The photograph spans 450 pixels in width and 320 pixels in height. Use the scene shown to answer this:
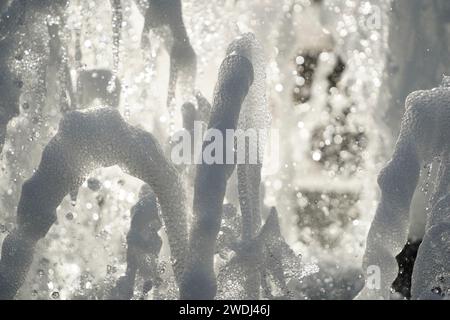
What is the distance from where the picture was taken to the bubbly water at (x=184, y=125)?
4.40 m

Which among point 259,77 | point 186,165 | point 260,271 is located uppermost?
point 259,77

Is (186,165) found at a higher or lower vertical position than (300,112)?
lower

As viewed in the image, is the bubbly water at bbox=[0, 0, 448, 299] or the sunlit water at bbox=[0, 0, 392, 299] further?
the sunlit water at bbox=[0, 0, 392, 299]

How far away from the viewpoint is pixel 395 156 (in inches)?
177

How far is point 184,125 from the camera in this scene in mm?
5355

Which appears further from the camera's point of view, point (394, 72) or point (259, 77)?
point (394, 72)

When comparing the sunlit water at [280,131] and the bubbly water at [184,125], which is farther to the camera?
the sunlit water at [280,131]

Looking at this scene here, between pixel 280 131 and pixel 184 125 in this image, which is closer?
pixel 184 125

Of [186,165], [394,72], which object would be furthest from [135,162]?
[394,72]

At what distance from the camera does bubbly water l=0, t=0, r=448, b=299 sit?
4398mm

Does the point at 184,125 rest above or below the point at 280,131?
below

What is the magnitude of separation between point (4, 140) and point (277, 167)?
3.80 metres
